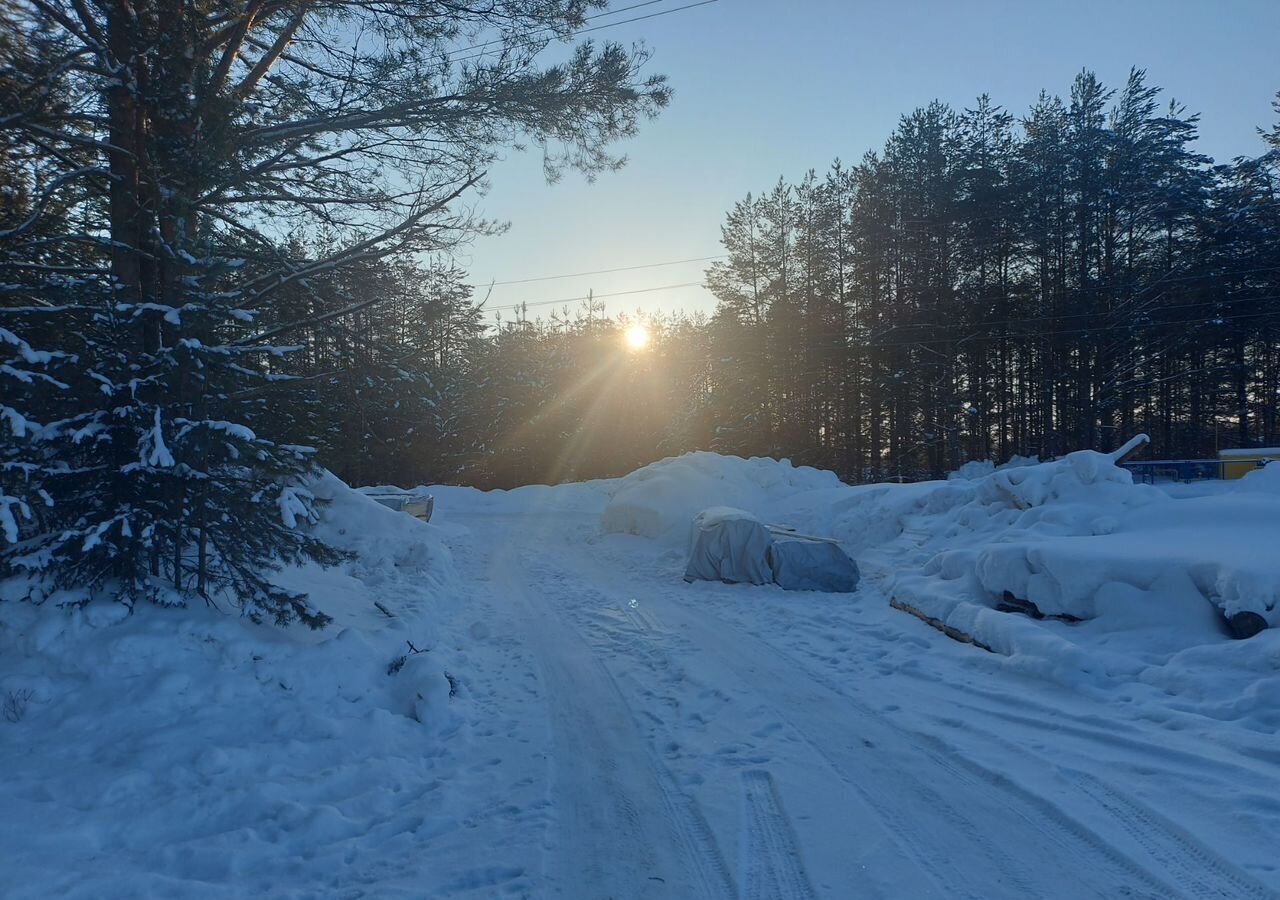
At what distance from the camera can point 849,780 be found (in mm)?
4500

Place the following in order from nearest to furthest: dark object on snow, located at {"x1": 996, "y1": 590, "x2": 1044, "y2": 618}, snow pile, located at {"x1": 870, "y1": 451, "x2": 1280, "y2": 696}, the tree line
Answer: snow pile, located at {"x1": 870, "y1": 451, "x2": 1280, "y2": 696}, dark object on snow, located at {"x1": 996, "y1": 590, "x2": 1044, "y2": 618}, the tree line

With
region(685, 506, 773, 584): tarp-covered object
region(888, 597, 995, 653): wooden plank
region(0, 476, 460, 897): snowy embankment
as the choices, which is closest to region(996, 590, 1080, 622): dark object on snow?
region(888, 597, 995, 653): wooden plank

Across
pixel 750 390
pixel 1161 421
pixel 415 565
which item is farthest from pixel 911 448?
pixel 415 565

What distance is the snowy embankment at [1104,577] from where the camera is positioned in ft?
19.3

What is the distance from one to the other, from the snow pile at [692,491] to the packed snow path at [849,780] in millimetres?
9325

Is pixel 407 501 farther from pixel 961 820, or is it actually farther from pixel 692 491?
pixel 961 820

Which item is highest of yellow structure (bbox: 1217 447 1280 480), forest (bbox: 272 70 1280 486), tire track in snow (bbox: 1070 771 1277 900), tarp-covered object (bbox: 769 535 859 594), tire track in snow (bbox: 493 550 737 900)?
forest (bbox: 272 70 1280 486)

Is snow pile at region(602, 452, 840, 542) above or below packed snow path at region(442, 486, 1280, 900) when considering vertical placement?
above

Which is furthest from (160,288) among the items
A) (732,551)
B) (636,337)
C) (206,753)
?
(636,337)

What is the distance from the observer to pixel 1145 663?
6191 mm

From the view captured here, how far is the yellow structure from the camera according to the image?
72.6 ft

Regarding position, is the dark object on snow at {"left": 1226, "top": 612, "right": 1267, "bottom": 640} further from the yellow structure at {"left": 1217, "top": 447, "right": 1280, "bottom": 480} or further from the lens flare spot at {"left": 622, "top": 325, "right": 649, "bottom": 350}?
the lens flare spot at {"left": 622, "top": 325, "right": 649, "bottom": 350}

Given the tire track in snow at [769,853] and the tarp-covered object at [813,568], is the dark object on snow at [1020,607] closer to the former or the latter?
the tarp-covered object at [813,568]

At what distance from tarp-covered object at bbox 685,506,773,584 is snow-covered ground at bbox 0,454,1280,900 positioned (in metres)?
2.55
